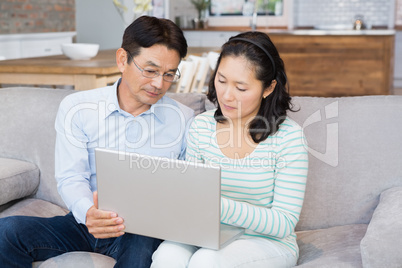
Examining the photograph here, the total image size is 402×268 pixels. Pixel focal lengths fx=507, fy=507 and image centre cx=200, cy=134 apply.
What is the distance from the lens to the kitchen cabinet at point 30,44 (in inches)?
227

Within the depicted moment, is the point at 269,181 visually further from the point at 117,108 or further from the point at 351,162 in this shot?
the point at 117,108

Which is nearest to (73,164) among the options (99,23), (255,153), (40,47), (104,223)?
(104,223)

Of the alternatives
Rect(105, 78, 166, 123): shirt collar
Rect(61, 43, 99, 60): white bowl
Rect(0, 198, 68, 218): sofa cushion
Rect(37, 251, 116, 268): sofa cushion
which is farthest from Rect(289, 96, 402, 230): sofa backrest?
Rect(61, 43, 99, 60): white bowl

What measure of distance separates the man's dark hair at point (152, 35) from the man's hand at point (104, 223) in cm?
54

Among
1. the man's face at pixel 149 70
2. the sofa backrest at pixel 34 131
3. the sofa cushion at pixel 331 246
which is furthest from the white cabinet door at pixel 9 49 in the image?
the sofa cushion at pixel 331 246

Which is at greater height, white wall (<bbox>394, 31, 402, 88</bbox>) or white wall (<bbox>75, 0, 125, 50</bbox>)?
white wall (<bbox>75, 0, 125, 50</bbox>)

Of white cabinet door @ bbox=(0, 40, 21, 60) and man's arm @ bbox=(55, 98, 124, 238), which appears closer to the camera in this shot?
man's arm @ bbox=(55, 98, 124, 238)

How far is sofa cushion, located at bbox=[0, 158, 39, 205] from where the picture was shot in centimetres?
197

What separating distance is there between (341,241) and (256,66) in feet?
2.25

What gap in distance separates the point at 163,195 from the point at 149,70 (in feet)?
1.78

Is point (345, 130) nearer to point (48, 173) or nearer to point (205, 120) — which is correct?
point (205, 120)

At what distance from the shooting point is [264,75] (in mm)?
1598

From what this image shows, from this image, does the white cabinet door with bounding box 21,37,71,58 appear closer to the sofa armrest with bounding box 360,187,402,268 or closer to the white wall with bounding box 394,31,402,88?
the white wall with bounding box 394,31,402,88

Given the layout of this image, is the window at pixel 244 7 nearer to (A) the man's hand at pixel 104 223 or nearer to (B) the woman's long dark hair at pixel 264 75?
(B) the woman's long dark hair at pixel 264 75
